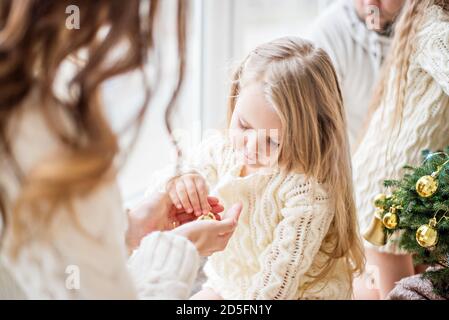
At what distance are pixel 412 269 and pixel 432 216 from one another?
222 millimetres

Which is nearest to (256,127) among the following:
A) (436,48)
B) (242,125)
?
(242,125)

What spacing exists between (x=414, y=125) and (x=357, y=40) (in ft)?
0.65

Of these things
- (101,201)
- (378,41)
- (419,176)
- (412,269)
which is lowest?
(412,269)

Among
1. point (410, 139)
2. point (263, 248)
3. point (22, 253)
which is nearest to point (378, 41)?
point (410, 139)

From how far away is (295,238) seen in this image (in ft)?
3.75

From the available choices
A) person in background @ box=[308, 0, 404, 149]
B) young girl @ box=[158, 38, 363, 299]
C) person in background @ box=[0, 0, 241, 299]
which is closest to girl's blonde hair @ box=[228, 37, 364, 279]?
young girl @ box=[158, 38, 363, 299]

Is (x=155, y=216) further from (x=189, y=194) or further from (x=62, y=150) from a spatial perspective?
(x=62, y=150)

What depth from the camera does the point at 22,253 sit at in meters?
0.79

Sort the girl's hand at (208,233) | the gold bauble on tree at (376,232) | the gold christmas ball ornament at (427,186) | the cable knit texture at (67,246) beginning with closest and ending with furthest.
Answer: the cable knit texture at (67,246) < the girl's hand at (208,233) < the gold christmas ball ornament at (427,186) < the gold bauble on tree at (376,232)

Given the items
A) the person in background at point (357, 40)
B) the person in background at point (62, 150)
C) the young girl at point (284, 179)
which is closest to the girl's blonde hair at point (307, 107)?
the young girl at point (284, 179)

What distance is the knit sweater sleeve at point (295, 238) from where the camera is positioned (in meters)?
1.14

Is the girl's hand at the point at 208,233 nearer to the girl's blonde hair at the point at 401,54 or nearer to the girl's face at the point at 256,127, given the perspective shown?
the girl's face at the point at 256,127

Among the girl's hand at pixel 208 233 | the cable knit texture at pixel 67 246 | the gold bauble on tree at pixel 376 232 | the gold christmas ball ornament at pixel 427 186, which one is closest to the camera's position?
the cable knit texture at pixel 67 246
